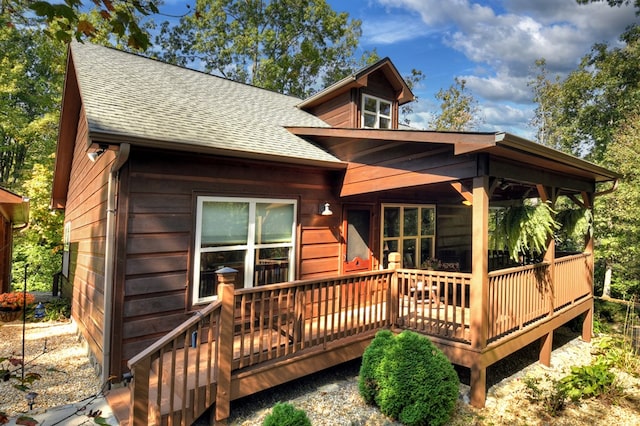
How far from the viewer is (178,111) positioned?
225 inches

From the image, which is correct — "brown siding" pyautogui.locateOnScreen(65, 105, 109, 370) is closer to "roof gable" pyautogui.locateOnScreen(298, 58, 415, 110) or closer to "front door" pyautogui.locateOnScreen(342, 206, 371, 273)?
"front door" pyautogui.locateOnScreen(342, 206, 371, 273)

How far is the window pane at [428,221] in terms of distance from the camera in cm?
836

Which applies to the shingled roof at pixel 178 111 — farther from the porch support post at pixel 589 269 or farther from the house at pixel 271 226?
the porch support post at pixel 589 269

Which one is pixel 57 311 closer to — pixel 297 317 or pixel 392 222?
pixel 297 317

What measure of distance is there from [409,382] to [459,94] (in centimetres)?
2412

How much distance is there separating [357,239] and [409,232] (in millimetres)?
1708

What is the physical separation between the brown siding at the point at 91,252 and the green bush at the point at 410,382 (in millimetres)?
3611

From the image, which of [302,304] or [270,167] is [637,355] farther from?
[270,167]

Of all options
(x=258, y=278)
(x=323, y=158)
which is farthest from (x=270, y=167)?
(x=258, y=278)

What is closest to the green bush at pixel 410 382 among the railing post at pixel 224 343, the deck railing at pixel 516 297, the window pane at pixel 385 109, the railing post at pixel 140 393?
the deck railing at pixel 516 297

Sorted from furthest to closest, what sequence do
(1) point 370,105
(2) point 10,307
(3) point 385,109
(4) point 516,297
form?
(3) point 385,109, (1) point 370,105, (2) point 10,307, (4) point 516,297

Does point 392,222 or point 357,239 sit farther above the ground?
point 392,222

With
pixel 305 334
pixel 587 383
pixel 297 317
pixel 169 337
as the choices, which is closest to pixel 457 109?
pixel 587 383

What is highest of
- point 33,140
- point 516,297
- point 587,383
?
point 33,140
